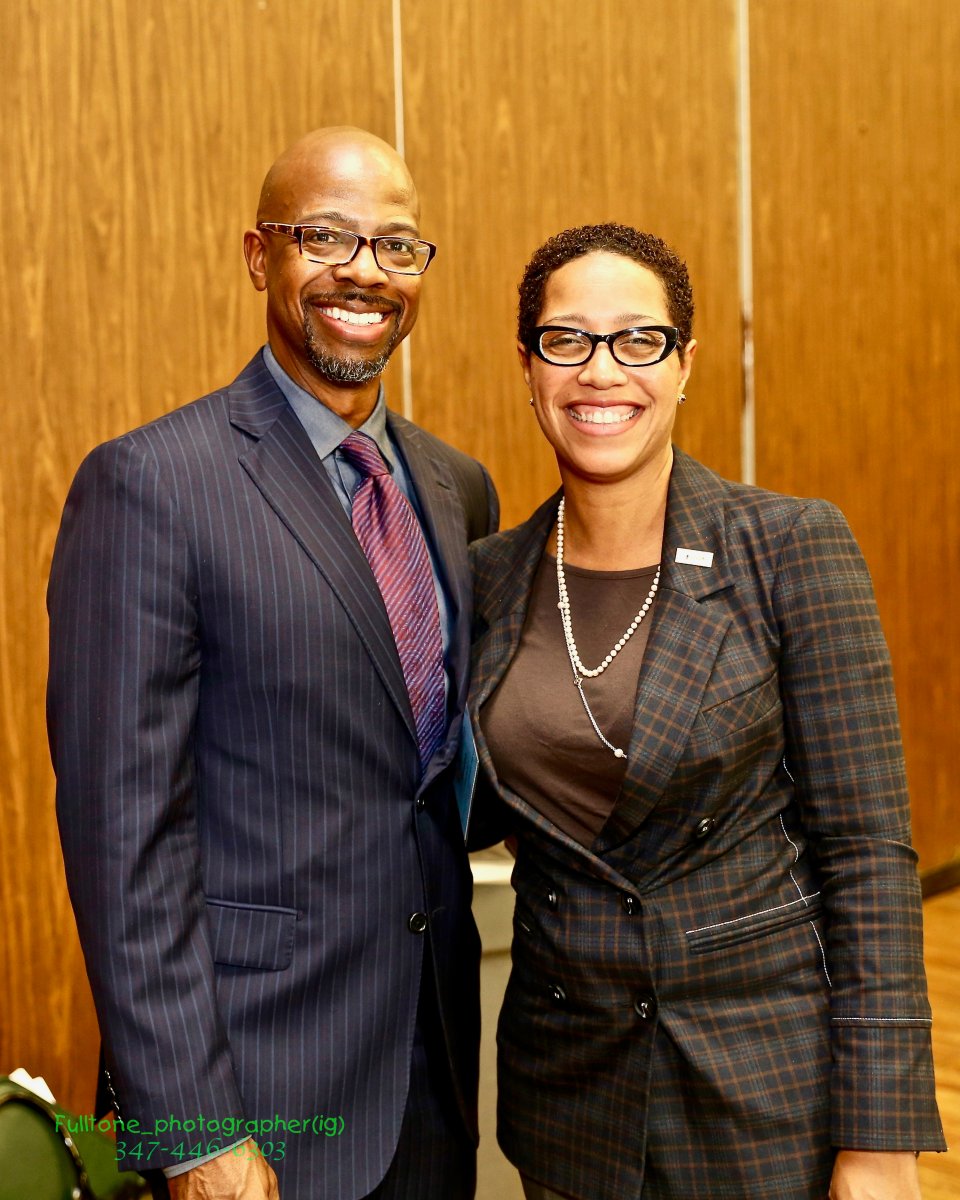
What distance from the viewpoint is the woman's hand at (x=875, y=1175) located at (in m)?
1.53

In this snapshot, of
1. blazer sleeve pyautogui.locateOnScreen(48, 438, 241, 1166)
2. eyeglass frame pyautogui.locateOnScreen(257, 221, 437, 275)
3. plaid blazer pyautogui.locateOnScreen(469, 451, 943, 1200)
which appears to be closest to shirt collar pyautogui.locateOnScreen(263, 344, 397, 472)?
eyeglass frame pyautogui.locateOnScreen(257, 221, 437, 275)

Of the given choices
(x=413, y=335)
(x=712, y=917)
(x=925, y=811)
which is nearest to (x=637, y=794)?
(x=712, y=917)

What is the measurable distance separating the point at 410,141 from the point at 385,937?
88.2 inches

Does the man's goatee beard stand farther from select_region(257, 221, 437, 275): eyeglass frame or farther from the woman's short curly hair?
the woman's short curly hair

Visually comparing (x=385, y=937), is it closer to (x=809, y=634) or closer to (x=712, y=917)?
(x=712, y=917)

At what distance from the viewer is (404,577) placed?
5.91ft

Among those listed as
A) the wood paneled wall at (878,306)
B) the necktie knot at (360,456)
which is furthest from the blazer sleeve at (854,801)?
the wood paneled wall at (878,306)

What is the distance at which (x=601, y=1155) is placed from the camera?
1639 mm

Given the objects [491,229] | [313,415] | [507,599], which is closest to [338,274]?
[313,415]

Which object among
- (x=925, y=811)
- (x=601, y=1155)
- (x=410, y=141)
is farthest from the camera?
(x=925, y=811)

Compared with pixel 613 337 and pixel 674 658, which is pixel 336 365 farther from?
pixel 674 658

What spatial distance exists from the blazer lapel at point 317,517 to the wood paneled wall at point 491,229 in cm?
114

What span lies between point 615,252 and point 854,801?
30.7 inches

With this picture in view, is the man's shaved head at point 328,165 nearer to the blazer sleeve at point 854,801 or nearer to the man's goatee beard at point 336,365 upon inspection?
the man's goatee beard at point 336,365
